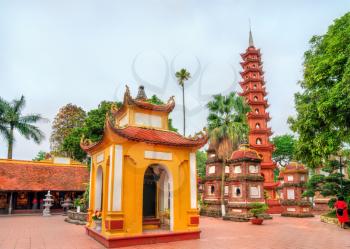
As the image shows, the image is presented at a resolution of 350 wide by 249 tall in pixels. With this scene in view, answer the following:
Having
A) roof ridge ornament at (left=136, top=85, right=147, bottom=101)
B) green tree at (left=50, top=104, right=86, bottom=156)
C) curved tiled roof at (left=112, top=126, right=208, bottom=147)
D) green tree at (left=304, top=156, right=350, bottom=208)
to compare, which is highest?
green tree at (left=50, top=104, right=86, bottom=156)

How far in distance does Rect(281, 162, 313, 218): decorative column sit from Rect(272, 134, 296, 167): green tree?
85.7ft

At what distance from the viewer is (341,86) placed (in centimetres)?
1099

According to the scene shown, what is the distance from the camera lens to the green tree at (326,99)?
37.0ft

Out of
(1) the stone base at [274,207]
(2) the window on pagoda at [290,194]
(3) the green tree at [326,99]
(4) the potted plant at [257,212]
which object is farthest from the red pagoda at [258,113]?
(3) the green tree at [326,99]

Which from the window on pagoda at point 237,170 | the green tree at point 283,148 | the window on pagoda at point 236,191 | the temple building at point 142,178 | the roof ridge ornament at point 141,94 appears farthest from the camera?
the green tree at point 283,148

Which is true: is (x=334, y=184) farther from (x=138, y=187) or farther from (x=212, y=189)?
(x=138, y=187)

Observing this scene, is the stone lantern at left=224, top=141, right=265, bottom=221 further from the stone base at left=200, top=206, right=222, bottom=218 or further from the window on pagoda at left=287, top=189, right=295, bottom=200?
the window on pagoda at left=287, top=189, right=295, bottom=200

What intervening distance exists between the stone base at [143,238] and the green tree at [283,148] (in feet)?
148

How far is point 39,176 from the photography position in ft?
90.0

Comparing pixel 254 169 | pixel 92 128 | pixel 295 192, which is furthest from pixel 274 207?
pixel 92 128

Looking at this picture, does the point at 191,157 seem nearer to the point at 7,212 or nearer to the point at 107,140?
the point at 107,140

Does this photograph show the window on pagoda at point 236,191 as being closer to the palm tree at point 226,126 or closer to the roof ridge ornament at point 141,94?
the palm tree at point 226,126

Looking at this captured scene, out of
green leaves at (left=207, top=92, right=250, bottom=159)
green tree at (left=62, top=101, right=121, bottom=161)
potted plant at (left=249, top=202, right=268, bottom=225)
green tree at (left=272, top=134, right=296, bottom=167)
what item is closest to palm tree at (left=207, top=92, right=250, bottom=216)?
green leaves at (left=207, top=92, right=250, bottom=159)

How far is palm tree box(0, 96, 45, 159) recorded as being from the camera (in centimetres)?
2981
